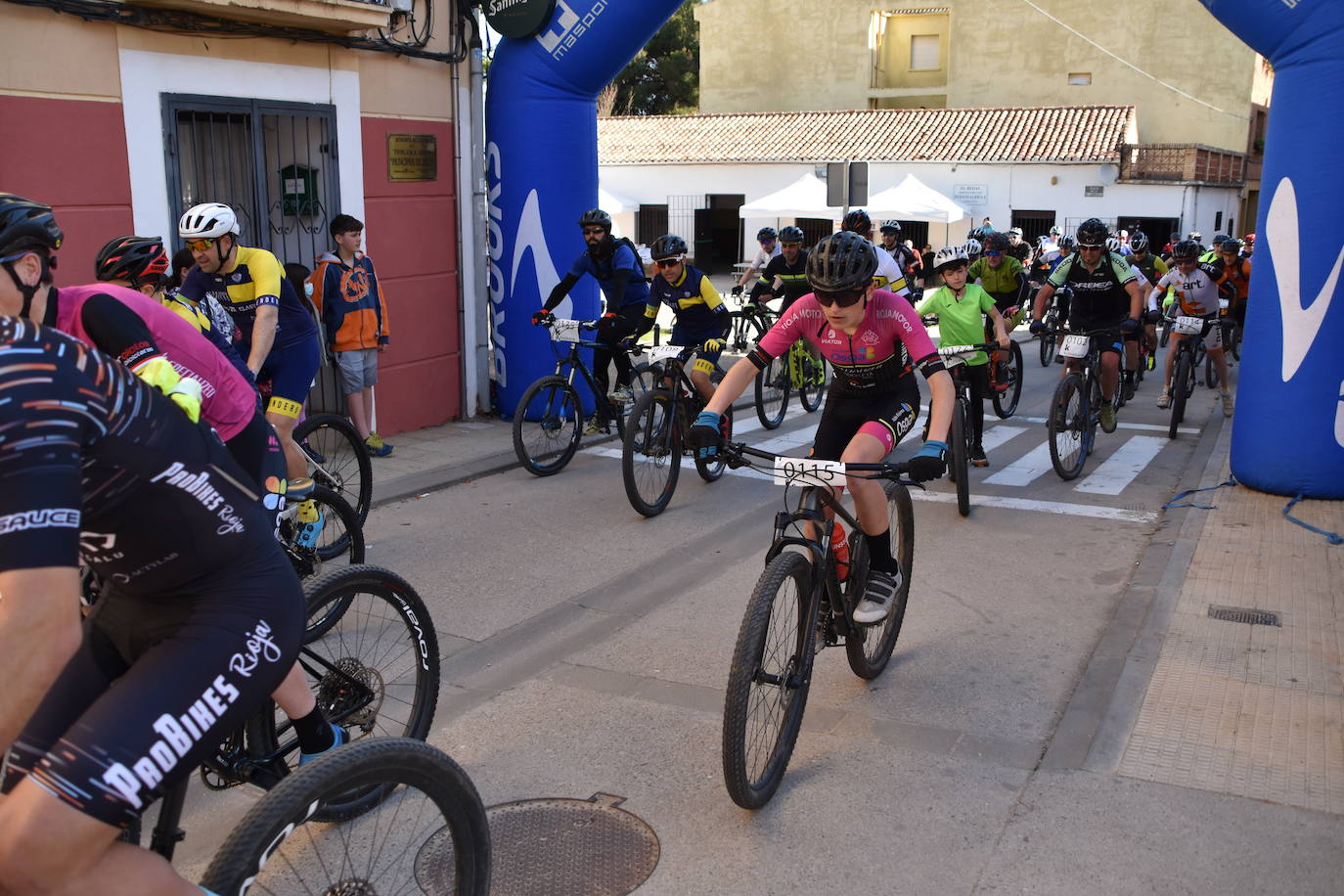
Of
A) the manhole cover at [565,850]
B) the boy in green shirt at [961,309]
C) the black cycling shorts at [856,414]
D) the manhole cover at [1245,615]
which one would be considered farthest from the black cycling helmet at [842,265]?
the boy in green shirt at [961,309]

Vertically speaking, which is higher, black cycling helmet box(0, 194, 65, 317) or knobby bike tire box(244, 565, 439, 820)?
black cycling helmet box(0, 194, 65, 317)

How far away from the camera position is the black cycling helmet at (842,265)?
15.1 ft

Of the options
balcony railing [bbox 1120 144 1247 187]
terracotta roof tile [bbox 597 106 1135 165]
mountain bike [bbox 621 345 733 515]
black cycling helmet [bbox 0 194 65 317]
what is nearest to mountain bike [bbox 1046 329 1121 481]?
mountain bike [bbox 621 345 733 515]

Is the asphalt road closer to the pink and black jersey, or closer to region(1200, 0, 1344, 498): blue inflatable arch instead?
region(1200, 0, 1344, 498): blue inflatable arch

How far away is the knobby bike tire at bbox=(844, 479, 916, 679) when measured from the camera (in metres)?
4.97

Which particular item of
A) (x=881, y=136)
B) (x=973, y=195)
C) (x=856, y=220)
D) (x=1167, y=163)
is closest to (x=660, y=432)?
(x=856, y=220)

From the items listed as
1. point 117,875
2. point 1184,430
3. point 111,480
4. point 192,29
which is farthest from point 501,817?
point 1184,430

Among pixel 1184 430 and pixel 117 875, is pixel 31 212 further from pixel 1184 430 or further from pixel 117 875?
pixel 1184 430

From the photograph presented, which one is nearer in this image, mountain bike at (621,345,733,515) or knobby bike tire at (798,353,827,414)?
mountain bike at (621,345,733,515)

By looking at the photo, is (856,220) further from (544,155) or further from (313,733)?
(313,733)

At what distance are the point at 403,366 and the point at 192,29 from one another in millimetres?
3415

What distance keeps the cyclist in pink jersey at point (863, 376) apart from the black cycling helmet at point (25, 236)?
219 centimetres

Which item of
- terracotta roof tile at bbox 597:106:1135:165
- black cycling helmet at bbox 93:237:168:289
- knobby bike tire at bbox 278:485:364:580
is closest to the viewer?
black cycling helmet at bbox 93:237:168:289

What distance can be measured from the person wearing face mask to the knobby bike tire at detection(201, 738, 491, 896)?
21.8 ft
